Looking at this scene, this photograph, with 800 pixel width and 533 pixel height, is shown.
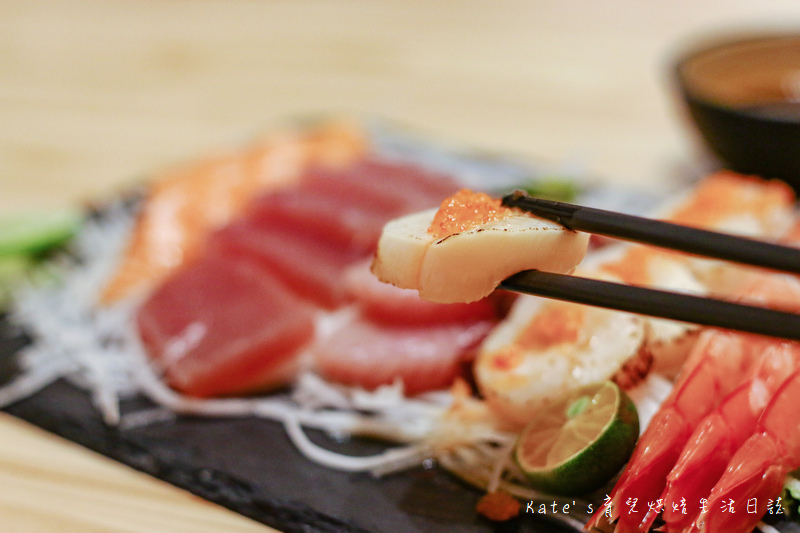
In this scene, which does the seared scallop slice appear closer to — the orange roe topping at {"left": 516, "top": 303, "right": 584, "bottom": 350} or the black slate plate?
the orange roe topping at {"left": 516, "top": 303, "right": 584, "bottom": 350}

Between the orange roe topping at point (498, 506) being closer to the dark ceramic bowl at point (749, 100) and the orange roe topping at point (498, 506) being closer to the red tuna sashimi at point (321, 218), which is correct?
the red tuna sashimi at point (321, 218)

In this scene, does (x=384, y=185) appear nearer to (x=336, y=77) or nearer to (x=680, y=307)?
(x=680, y=307)

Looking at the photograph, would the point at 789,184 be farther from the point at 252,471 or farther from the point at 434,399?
the point at 252,471

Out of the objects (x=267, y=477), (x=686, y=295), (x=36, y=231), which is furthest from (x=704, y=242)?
(x=36, y=231)

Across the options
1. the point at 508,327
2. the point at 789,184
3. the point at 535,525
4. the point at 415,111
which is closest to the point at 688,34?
the point at 415,111

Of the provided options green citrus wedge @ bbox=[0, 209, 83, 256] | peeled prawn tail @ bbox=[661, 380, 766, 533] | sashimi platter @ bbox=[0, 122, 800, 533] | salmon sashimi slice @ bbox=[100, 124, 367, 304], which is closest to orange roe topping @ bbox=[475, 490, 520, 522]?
sashimi platter @ bbox=[0, 122, 800, 533]

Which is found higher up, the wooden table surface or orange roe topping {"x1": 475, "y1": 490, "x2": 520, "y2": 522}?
the wooden table surface

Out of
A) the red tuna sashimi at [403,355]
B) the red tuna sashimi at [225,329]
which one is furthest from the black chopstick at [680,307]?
→ the red tuna sashimi at [225,329]
